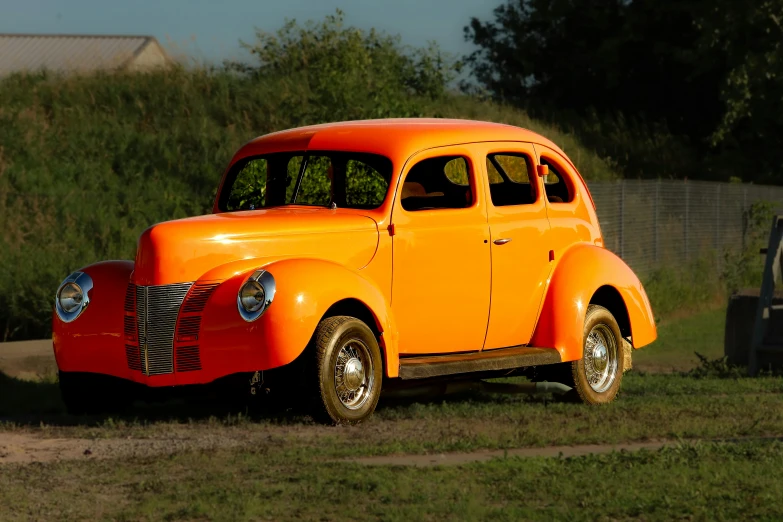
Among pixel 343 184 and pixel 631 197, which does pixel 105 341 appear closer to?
pixel 343 184

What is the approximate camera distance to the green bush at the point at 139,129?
20.6 metres

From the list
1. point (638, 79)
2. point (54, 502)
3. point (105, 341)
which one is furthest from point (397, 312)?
point (638, 79)

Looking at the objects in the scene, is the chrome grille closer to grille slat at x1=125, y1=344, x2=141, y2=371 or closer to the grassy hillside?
grille slat at x1=125, y1=344, x2=141, y2=371

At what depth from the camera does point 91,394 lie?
10.0 m

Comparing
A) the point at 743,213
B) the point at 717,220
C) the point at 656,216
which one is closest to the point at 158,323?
the point at 656,216

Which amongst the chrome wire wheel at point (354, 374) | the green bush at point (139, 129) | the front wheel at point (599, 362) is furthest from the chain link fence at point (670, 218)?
the chrome wire wheel at point (354, 374)

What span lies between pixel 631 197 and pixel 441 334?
44.4 feet

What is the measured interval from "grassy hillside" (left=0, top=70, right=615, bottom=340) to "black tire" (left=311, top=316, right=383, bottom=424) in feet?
27.4

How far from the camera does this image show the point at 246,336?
29.2 ft

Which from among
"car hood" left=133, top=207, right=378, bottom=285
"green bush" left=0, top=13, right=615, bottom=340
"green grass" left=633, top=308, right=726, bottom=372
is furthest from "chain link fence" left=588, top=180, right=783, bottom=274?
"car hood" left=133, top=207, right=378, bottom=285

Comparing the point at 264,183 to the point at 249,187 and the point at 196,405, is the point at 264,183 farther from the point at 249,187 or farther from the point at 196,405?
the point at 196,405

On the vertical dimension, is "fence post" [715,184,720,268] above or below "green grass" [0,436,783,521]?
above

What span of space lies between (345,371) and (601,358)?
8.77 feet

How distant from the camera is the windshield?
10.2 meters
